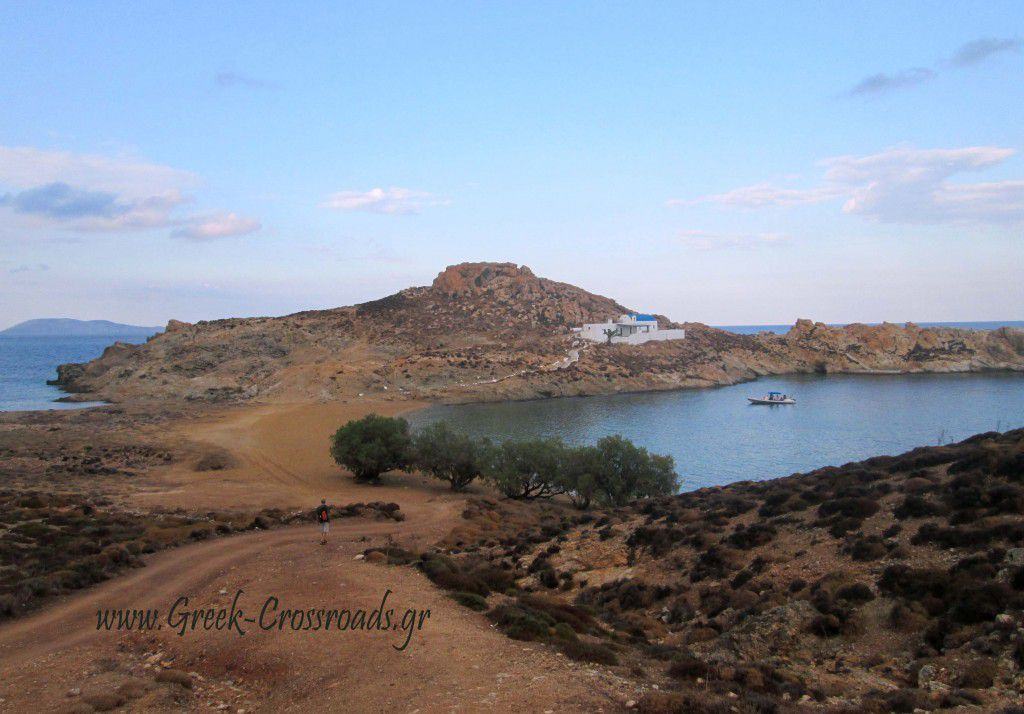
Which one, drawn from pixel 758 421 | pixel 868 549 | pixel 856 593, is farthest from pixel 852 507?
pixel 758 421

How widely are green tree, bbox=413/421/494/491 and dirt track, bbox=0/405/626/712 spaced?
54.5 feet

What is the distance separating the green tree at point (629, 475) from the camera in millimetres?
31391

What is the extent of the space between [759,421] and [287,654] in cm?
5698

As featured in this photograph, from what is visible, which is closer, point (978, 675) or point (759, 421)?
point (978, 675)

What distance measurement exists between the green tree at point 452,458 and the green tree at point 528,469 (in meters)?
0.89

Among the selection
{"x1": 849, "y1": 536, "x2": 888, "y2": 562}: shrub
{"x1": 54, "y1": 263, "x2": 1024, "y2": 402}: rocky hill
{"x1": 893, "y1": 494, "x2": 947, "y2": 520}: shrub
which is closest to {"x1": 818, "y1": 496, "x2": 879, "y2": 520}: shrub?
{"x1": 893, "y1": 494, "x2": 947, "y2": 520}: shrub

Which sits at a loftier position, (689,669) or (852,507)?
(852,507)

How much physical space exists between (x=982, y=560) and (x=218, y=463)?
122ft

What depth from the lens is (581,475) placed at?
3125cm

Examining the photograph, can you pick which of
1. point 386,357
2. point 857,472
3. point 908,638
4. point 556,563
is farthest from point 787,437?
point 386,357

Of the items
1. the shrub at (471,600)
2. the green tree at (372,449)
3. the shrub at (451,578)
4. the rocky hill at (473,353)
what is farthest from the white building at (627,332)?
the shrub at (471,600)

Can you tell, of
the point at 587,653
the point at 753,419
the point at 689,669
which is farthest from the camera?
the point at 753,419

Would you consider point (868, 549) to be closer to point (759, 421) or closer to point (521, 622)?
Result: point (521, 622)

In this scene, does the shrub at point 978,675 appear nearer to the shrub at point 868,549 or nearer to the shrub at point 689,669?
the shrub at point 689,669
